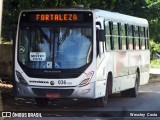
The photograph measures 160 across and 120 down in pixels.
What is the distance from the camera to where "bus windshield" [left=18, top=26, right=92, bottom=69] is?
40.8 feet

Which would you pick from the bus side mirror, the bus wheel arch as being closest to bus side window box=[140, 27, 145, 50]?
the bus wheel arch

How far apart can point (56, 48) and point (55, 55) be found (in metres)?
0.17

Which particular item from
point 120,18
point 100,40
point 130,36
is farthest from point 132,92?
point 100,40

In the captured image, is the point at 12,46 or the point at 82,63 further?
the point at 12,46

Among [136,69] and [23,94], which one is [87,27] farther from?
[136,69]

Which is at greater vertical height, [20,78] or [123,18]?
[123,18]

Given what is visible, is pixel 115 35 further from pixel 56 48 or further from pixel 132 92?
pixel 132 92

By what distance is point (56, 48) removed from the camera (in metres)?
12.5

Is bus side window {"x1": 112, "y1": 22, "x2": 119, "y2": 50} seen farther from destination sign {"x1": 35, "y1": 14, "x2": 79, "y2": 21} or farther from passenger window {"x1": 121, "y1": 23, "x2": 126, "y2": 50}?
destination sign {"x1": 35, "y1": 14, "x2": 79, "y2": 21}

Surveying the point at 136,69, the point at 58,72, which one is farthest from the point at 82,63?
the point at 136,69

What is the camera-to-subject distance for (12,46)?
43.6 feet

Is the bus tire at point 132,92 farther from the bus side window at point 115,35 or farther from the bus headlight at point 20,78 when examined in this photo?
the bus headlight at point 20,78

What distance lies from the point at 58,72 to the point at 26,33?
1187mm

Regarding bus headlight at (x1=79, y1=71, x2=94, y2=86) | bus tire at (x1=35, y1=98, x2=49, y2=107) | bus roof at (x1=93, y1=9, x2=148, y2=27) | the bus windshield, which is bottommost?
bus tire at (x1=35, y1=98, x2=49, y2=107)
